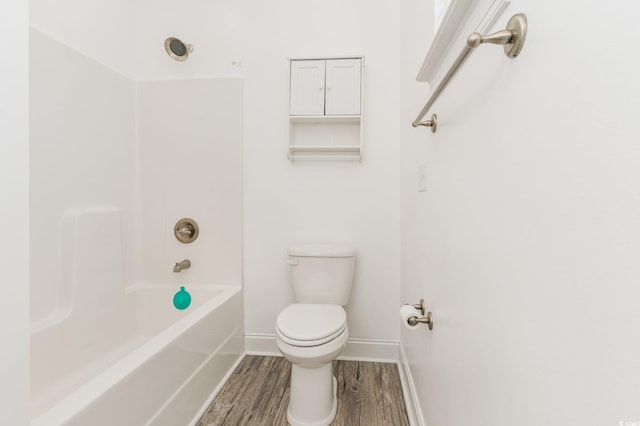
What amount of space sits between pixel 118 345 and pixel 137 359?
2.86 ft

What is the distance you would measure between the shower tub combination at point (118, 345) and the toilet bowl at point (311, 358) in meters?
0.43

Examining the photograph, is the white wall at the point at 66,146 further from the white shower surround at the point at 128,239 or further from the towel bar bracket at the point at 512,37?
the towel bar bracket at the point at 512,37

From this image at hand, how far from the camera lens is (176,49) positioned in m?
1.83

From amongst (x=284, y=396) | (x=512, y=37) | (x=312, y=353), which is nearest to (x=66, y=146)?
(x=312, y=353)

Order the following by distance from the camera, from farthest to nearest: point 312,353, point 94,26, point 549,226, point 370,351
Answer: point 370,351
point 94,26
point 312,353
point 549,226

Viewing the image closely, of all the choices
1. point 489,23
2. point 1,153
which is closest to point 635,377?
point 489,23

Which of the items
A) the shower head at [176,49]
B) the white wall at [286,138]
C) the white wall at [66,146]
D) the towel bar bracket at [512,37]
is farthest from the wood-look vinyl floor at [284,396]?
the shower head at [176,49]

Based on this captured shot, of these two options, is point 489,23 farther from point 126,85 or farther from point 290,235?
point 126,85

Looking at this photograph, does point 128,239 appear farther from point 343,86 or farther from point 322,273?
point 343,86

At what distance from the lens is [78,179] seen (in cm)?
156

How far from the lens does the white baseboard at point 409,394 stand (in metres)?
1.24

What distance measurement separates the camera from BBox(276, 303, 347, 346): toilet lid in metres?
1.26

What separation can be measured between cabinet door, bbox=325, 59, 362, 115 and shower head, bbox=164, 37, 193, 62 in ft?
3.00

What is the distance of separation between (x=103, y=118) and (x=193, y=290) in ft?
3.77
